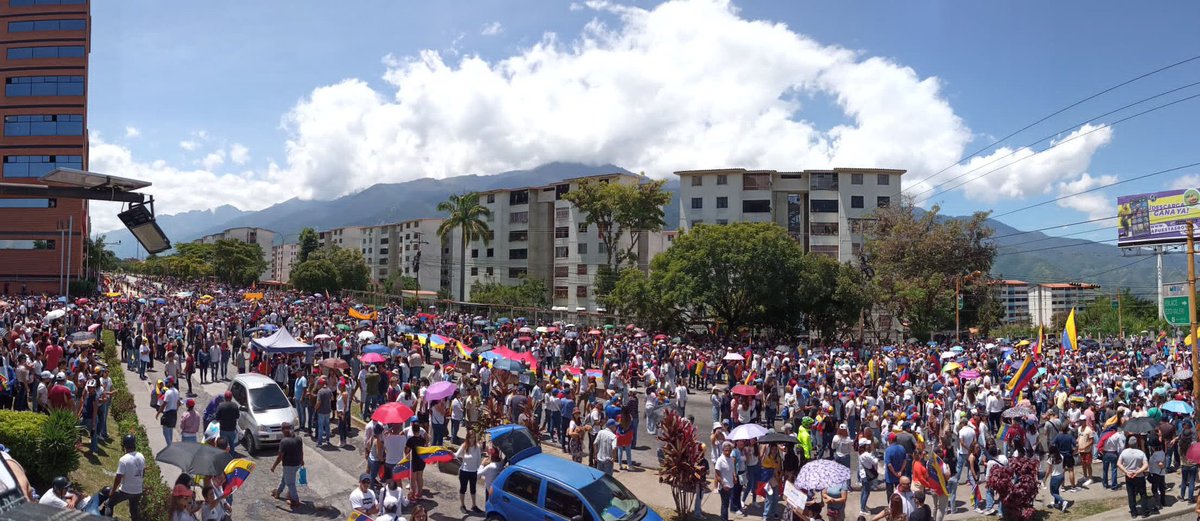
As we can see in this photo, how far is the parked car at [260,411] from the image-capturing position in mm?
15031

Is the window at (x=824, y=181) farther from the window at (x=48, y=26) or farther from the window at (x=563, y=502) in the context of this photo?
the window at (x=48, y=26)

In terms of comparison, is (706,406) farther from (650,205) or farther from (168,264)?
(168,264)

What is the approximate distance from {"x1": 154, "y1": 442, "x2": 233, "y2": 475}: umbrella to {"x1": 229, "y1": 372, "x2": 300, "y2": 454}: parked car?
5.62 meters

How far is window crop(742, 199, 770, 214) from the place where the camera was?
65.4 m

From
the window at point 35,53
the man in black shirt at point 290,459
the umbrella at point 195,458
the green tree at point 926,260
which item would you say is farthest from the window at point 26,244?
the green tree at point 926,260

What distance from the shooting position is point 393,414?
1283 centimetres

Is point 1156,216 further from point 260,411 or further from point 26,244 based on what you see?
point 26,244

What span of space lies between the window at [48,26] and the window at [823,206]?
62.6m

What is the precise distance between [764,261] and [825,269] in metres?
5.59

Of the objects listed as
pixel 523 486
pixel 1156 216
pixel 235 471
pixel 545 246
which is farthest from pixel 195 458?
pixel 1156 216

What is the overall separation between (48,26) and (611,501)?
6549 centimetres

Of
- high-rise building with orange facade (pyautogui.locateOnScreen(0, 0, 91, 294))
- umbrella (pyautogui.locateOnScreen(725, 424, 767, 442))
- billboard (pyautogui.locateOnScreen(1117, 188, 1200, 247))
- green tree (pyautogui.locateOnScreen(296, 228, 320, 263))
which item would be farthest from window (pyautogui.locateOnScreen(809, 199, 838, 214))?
green tree (pyautogui.locateOnScreen(296, 228, 320, 263))

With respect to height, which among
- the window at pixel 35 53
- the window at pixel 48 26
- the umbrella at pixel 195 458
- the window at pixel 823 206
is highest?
the window at pixel 48 26

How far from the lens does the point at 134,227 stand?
35.4 ft
